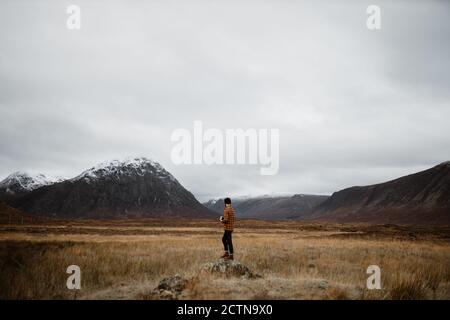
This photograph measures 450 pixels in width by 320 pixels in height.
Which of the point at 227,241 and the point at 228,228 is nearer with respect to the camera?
the point at 228,228

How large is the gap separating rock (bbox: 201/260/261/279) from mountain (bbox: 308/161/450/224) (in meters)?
113

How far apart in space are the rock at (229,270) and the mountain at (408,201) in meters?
113

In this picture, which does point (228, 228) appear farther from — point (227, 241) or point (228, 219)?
point (227, 241)

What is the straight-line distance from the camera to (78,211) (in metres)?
196

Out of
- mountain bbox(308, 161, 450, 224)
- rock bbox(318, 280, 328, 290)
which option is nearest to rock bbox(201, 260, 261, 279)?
rock bbox(318, 280, 328, 290)

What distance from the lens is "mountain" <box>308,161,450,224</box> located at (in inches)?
4815

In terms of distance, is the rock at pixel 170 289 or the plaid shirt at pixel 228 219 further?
the plaid shirt at pixel 228 219

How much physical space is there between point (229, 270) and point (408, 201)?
150637mm

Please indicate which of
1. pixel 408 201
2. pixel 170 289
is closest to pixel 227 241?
pixel 170 289

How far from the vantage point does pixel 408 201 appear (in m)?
145

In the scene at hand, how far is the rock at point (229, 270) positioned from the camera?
1167 centimetres

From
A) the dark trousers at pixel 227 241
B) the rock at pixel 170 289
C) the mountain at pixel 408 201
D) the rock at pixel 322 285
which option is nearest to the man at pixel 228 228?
the dark trousers at pixel 227 241

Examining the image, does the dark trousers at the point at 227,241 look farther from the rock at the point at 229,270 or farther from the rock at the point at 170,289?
the rock at the point at 170,289
